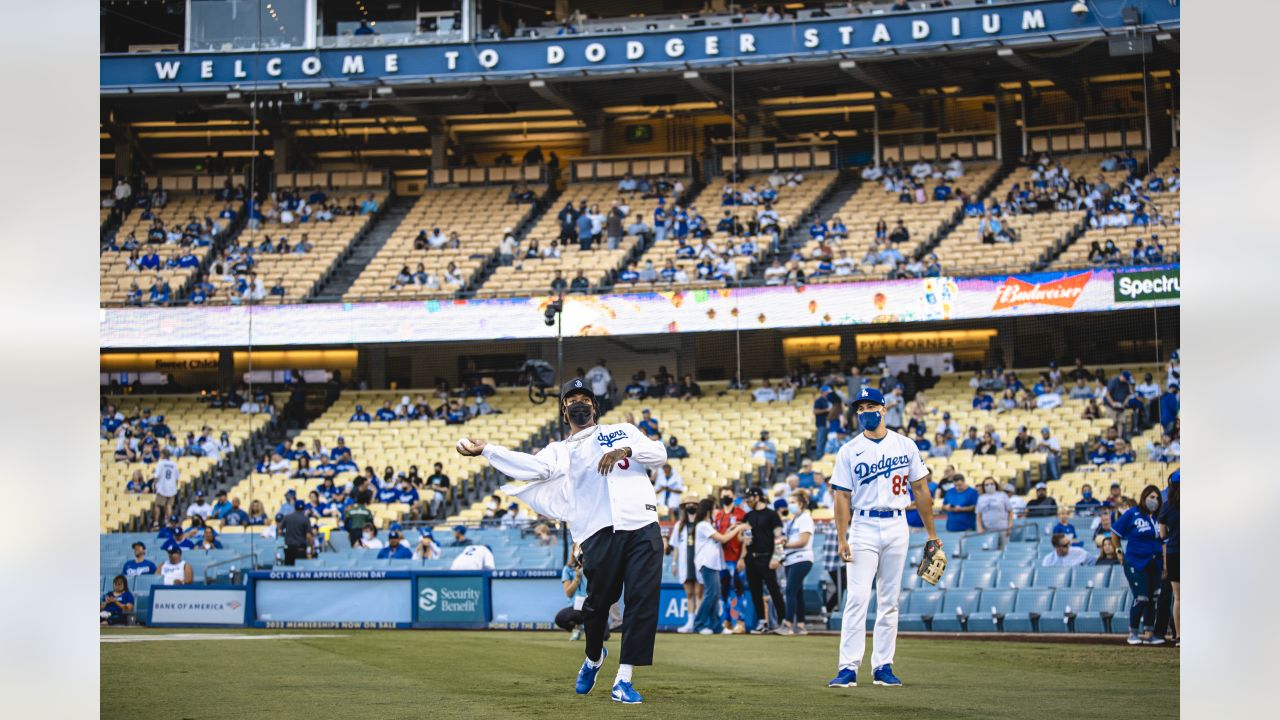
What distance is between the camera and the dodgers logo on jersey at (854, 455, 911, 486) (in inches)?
335

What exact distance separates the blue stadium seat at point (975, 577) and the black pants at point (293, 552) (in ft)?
31.3

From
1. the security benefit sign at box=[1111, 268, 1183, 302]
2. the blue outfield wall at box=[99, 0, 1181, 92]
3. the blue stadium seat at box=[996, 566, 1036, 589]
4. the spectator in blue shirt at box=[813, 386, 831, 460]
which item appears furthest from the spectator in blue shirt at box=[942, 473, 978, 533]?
the blue outfield wall at box=[99, 0, 1181, 92]

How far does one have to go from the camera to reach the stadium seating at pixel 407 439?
85.4 ft

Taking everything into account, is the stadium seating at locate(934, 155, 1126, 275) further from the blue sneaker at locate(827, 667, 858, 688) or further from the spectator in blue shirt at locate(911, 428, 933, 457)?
the blue sneaker at locate(827, 667, 858, 688)

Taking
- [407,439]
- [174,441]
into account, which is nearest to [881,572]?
[407,439]

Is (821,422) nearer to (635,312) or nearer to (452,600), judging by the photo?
(635,312)

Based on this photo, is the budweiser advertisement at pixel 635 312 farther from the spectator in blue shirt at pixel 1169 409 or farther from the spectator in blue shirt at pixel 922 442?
the spectator in blue shirt at pixel 922 442

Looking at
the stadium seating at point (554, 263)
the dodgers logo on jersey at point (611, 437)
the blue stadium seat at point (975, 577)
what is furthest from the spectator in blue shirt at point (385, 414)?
the dodgers logo on jersey at point (611, 437)

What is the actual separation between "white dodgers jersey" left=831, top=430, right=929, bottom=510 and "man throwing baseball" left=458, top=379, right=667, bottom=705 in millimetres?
1298

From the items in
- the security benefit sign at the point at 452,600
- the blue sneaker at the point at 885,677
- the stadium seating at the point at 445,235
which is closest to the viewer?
the blue sneaker at the point at 885,677

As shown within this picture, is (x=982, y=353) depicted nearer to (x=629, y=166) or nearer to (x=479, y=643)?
(x=629, y=166)

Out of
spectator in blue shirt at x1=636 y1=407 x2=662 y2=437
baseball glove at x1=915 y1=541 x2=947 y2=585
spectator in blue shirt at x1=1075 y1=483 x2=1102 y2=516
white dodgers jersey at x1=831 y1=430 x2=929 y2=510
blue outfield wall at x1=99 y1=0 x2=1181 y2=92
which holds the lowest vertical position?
spectator in blue shirt at x1=1075 y1=483 x2=1102 y2=516
